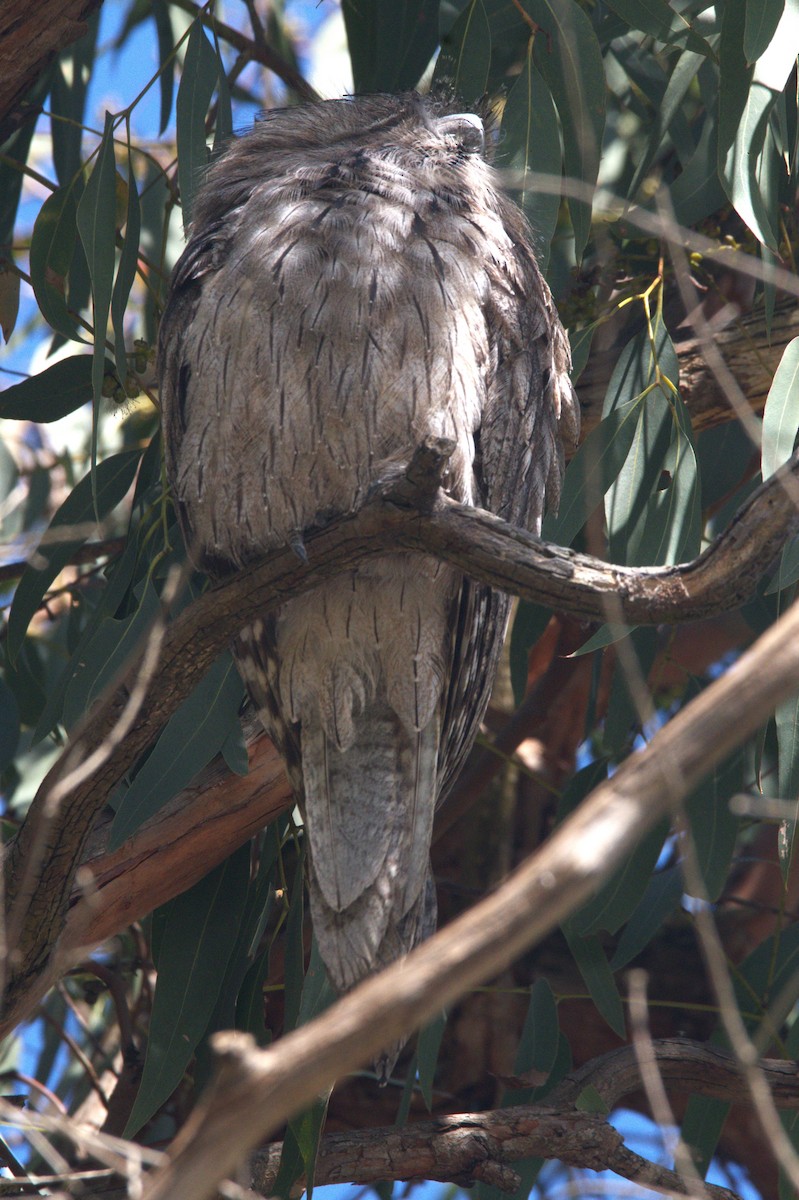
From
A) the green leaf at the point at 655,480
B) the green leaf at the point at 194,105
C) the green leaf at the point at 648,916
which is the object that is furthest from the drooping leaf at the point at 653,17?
the green leaf at the point at 648,916

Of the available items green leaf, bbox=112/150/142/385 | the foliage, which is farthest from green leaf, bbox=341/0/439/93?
green leaf, bbox=112/150/142/385

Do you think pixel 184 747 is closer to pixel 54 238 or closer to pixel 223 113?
pixel 54 238

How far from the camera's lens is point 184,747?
244cm

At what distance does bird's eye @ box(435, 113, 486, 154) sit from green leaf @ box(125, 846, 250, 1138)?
4.94 ft

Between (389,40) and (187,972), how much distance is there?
7.11ft

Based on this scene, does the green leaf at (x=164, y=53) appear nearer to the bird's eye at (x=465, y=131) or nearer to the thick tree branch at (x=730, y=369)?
the bird's eye at (x=465, y=131)

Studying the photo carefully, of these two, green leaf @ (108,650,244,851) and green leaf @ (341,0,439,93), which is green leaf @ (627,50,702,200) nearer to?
green leaf @ (341,0,439,93)

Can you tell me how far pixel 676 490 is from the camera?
2.43 metres

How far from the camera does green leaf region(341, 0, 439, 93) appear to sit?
3.06 m

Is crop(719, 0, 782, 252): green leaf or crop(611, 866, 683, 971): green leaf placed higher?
crop(719, 0, 782, 252): green leaf

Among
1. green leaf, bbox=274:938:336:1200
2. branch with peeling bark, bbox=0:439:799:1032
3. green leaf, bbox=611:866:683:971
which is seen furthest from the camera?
green leaf, bbox=611:866:683:971

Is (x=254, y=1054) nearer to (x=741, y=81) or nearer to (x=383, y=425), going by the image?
(x=383, y=425)

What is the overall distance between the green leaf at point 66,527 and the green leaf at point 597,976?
1.30 metres

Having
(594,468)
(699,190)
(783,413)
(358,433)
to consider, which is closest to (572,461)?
(594,468)
